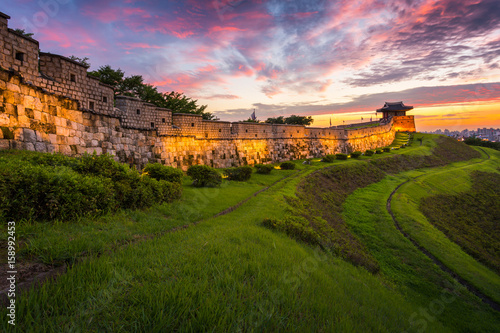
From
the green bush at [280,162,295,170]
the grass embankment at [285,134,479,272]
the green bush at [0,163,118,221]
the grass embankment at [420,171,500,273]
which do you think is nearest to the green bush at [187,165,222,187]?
the grass embankment at [285,134,479,272]

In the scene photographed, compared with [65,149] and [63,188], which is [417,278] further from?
[65,149]

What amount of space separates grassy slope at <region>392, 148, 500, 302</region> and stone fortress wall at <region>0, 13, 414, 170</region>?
48.0 feet

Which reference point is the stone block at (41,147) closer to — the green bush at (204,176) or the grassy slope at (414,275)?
the green bush at (204,176)

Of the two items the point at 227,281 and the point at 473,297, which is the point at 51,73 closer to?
the point at 227,281

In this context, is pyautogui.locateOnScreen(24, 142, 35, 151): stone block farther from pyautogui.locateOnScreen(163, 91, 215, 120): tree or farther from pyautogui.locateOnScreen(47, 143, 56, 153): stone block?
pyautogui.locateOnScreen(163, 91, 215, 120): tree

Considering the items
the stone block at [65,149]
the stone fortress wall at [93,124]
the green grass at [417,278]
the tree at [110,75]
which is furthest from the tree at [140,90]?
the green grass at [417,278]

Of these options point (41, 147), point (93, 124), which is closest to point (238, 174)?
point (93, 124)

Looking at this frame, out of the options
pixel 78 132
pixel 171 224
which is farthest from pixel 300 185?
pixel 78 132

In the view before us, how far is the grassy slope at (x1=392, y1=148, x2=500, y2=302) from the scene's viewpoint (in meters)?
9.06

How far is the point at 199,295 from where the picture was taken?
2.66 metres

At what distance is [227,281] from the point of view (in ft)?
10.6

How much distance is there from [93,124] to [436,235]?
18929 mm

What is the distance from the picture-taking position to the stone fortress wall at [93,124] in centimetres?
732

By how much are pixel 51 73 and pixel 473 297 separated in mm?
19053
